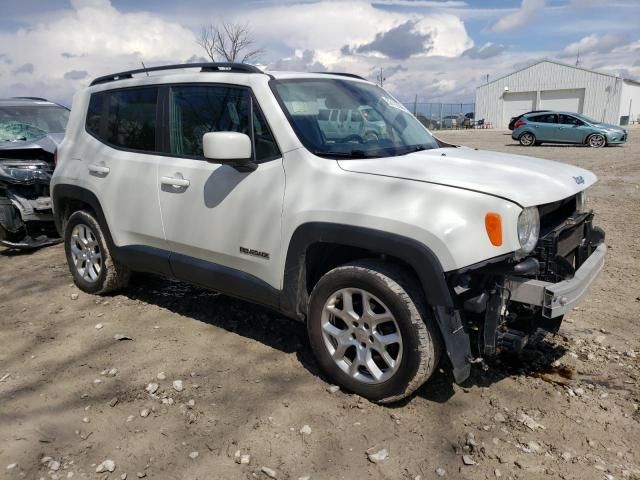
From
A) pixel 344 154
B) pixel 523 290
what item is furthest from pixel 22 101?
pixel 523 290

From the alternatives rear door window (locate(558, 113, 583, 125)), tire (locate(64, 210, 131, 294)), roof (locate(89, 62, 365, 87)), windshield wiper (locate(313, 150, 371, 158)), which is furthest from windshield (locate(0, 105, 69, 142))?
rear door window (locate(558, 113, 583, 125))

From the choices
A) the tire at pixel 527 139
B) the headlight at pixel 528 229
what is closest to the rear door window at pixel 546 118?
the tire at pixel 527 139

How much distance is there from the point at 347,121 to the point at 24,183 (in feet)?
15.3

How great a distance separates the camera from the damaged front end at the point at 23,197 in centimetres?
630

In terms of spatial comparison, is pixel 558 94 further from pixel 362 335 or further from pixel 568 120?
pixel 362 335

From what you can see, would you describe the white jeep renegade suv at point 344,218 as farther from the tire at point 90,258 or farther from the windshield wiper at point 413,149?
the tire at point 90,258

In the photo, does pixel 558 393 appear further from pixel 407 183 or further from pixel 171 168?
pixel 171 168

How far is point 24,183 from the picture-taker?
6340mm

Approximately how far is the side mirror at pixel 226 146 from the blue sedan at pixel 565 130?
2014 cm

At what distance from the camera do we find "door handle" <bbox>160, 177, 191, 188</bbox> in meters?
3.68

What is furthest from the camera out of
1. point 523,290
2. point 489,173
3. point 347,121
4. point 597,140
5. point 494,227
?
point 597,140

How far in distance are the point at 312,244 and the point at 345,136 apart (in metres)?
0.77

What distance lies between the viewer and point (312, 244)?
3082 millimetres

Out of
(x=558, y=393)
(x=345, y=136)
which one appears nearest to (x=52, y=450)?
(x=345, y=136)
